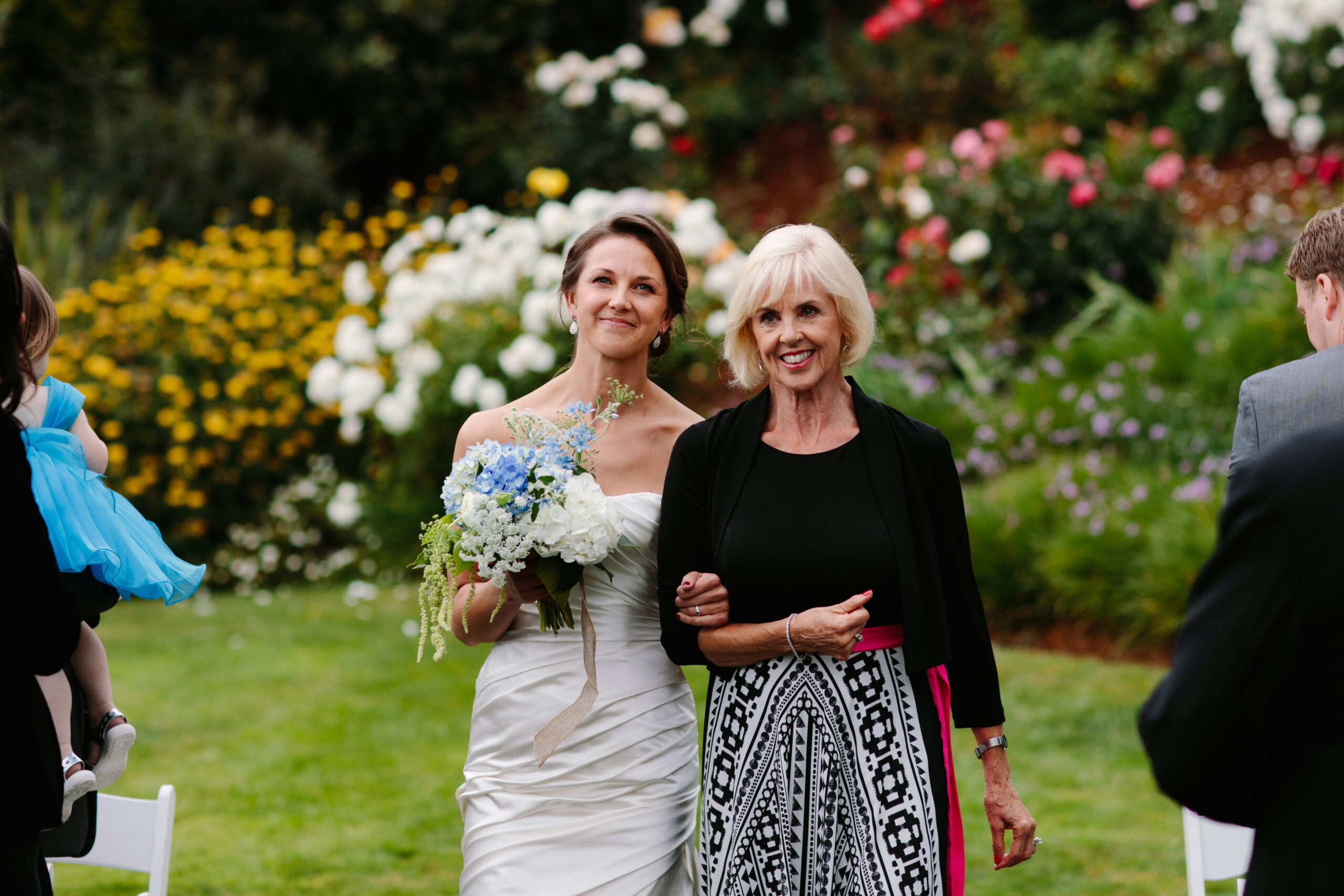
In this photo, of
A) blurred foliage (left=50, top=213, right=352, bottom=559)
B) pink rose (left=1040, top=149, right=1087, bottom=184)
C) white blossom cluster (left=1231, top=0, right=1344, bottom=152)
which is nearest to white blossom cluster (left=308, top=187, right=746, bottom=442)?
blurred foliage (left=50, top=213, right=352, bottom=559)

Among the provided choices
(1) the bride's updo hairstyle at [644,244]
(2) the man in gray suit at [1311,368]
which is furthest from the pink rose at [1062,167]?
(2) the man in gray suit at [1311,368]

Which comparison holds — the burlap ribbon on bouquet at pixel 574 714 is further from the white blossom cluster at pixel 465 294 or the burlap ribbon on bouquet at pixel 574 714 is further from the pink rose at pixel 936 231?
the pink rose at pixel 936 231

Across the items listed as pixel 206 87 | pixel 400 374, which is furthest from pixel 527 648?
pixel 206 87

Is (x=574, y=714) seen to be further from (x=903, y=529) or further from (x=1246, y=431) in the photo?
(x=1246, y=431)

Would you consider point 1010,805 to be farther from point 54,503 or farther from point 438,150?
point 438,150

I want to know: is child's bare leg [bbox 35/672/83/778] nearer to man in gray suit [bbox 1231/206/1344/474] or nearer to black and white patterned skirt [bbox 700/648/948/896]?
black and white patterned skirt [bbox 700/648/948/896]

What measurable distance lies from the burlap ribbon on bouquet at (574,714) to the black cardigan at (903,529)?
262 millimetres

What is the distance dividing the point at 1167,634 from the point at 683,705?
4279mm

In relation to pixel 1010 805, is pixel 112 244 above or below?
above

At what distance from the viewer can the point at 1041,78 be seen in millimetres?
14289

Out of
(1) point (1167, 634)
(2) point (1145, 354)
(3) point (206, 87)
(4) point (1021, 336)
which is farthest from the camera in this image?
(3) point (206, 87)

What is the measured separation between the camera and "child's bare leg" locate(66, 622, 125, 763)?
2990mm

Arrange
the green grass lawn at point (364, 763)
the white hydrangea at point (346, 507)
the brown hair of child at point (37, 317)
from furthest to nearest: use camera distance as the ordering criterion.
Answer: the white hydrangea at point (346, 507) → the green grass lawn at point (364, 763) → the brown hair of child at point (37, 317)

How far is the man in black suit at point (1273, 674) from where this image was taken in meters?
1.43
